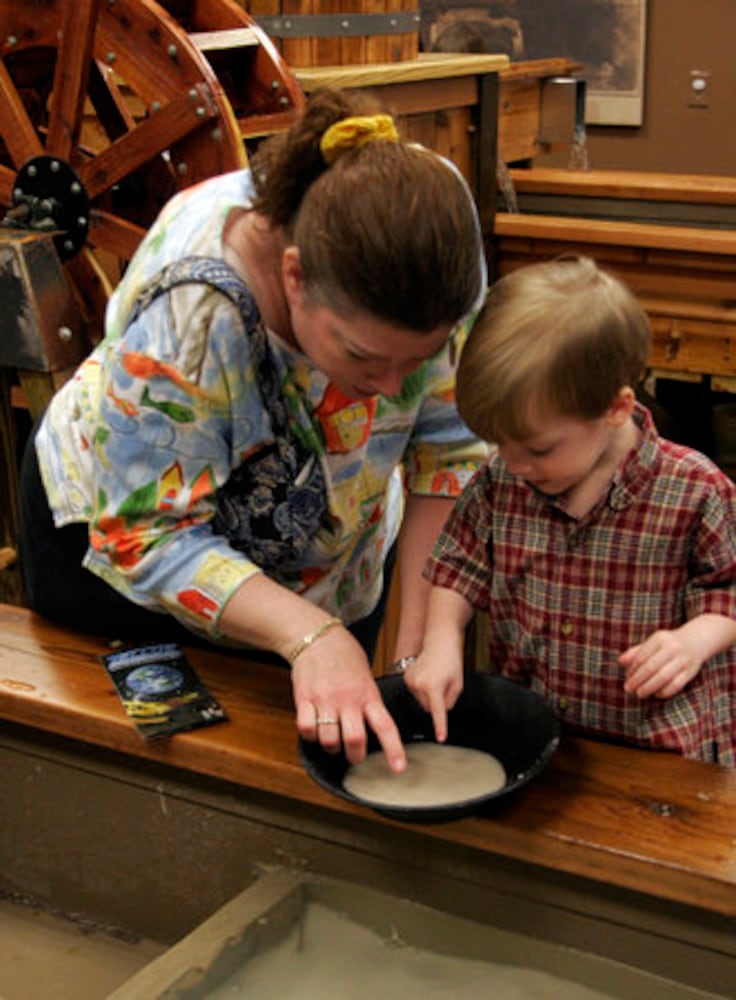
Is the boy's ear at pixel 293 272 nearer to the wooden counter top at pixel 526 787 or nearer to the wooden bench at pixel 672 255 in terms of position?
the wooden counter top at pixel 526 787

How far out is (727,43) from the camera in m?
6.11

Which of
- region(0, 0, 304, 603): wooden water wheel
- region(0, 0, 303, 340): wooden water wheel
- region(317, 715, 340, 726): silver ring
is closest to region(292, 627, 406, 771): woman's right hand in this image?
region(317, 715, 340, 726): silver ring

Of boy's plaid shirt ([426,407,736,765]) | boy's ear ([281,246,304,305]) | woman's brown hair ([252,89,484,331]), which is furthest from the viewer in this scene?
boy's plaid shirt ([426,407,736,765])

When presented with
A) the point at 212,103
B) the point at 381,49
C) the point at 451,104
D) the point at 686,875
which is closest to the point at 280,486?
the point at 686,875

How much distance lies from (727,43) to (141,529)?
5.22 meters

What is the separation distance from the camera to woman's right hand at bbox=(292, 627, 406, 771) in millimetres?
1500

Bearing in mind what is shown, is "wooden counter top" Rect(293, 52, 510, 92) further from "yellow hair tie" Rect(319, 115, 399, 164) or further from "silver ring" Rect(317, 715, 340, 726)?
"silver ring" Rect(317, 715, 340, 726)

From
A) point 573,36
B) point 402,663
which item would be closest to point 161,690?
point 402,663

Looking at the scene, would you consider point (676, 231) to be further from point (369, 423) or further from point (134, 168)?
point (369, 423)

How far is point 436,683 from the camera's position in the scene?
1.63m

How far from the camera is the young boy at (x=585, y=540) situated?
1.52m

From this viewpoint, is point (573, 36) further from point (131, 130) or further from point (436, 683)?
point (436, 683)

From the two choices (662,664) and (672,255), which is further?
(672,255)

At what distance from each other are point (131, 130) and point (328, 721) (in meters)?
1.73
